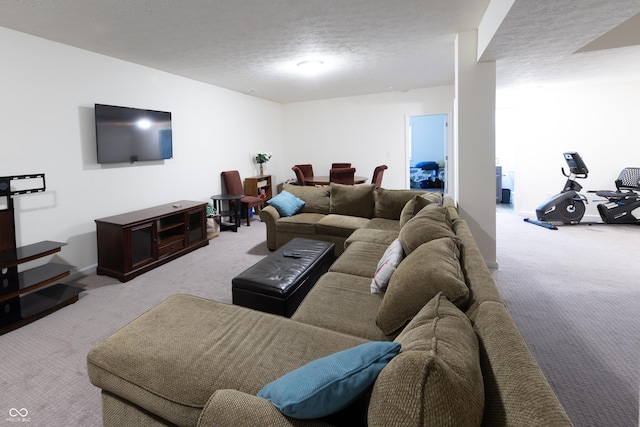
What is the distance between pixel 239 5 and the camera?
2.66m

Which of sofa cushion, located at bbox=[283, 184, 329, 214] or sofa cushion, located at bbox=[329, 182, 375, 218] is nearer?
sofa cushion, located at bbox=[329, 182, 375, 218]

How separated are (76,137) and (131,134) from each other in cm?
64

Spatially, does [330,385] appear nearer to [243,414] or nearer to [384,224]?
[243,414]

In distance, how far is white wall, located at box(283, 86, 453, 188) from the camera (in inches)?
275

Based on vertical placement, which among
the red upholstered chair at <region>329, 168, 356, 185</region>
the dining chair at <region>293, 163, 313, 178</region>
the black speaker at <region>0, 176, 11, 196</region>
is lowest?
the black speaker at <region>0, 176, 11, 196</region>

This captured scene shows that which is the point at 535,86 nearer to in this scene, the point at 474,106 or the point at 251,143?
the point at 474,106

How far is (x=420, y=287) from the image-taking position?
1.43 meters

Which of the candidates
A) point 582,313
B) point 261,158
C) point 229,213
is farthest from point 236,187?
point 582,313

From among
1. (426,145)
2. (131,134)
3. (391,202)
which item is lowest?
(391,202)

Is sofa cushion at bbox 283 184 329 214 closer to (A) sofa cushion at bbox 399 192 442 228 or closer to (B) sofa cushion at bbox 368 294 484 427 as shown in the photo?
(A) sofa cushion at bbox 399 192 442 228

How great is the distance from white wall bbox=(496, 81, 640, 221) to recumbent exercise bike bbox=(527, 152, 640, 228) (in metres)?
0.37

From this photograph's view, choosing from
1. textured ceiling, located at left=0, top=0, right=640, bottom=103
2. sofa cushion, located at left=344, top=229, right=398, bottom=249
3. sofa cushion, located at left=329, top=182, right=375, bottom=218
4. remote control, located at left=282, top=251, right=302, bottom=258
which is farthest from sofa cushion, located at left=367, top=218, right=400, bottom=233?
textured ceiling, located at left=0, top=0, right=640, bottom=103

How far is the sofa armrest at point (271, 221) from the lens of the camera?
14.4 feet

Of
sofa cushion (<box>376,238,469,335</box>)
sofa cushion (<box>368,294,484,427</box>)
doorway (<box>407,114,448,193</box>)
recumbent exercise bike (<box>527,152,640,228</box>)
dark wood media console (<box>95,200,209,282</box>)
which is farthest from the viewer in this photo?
doorway (<box>407,114,448,193</box>)
